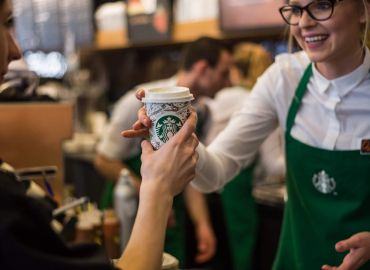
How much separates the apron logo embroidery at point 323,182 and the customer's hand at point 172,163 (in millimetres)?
558

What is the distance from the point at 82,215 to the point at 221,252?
1.93m

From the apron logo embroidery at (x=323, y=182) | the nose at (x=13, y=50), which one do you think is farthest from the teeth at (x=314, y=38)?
the nose at (x=13, y=50)

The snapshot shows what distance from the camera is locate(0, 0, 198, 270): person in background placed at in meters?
0.77

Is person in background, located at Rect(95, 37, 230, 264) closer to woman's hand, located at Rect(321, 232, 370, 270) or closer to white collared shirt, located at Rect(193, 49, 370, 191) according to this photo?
white collared shirt, located at Rect(193, 49, 370, 191)

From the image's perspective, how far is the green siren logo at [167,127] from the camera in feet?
3.65

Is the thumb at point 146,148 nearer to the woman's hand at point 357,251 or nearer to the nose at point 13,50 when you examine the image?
the nose at point 13,50

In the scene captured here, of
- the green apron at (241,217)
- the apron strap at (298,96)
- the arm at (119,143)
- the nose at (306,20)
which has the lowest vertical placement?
the green apron at (241,217)

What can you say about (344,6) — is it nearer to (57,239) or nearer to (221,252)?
(57,239)

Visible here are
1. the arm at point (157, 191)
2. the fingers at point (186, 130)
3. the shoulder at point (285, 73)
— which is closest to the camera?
the arm at point (157, 191)

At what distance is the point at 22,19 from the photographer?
683cm

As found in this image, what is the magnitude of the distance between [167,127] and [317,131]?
620 mm

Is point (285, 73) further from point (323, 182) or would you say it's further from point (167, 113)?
point (167, 113)

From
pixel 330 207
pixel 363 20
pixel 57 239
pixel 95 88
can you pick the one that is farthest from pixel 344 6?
pixel 95 88

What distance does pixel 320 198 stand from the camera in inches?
60.6
